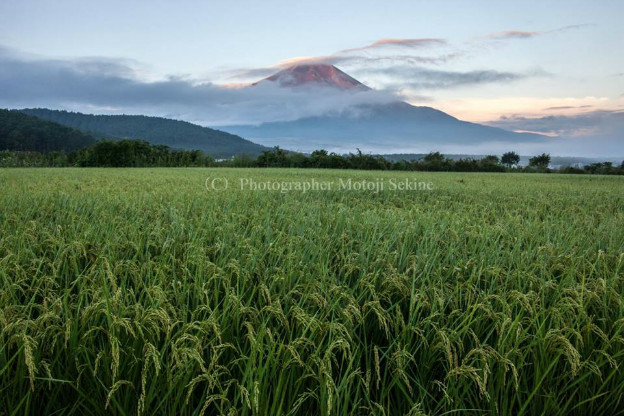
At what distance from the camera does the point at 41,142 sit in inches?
3738

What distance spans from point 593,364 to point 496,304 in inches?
20.2

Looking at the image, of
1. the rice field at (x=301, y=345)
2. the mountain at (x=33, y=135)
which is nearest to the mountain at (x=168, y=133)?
the mountain at (x=33, y=135)

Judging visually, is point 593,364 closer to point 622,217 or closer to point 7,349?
point 7,349

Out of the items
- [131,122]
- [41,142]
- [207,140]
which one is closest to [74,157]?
[41,142]

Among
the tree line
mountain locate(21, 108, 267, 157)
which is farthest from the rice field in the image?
mountain locate(21, 108, 267, 157)

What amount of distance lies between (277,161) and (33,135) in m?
84.2

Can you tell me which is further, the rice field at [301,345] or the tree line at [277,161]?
the tree line at [277,161]

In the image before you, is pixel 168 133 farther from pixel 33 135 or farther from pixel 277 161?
pixel 277 161

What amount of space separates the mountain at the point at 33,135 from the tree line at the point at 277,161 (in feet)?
196

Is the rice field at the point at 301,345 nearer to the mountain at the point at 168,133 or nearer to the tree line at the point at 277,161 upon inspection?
the tree line at the point at 277,161

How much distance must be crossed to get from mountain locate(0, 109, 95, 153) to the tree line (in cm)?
5962

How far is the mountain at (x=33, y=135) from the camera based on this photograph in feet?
302

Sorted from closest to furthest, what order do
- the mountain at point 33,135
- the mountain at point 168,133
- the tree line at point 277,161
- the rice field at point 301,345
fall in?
the rice field at point 301,345
the tree line at point 277,161
the mountain at point 33,135
the mountain at point 168,133

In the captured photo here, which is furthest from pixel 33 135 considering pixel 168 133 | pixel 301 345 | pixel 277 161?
pixel 301 345
